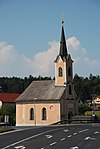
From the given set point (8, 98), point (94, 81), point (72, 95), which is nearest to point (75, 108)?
point (72, 95)

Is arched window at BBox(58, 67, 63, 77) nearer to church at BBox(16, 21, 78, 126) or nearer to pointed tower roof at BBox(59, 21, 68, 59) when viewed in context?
church at BBox(16, 21, 78, 126)

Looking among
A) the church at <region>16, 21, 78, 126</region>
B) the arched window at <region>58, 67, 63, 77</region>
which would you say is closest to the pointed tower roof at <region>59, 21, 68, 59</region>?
the church at <region>16, 21, 78, 126</region>

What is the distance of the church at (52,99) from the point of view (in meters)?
72.2

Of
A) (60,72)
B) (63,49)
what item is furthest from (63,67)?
(63,49)

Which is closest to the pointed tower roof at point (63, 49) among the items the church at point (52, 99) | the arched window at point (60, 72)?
the church at point (52, 99)

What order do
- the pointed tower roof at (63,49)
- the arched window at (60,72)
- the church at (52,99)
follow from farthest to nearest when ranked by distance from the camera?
the arched window at (60,72) < the pointed tower roof at (63,49) < the church at (52,99)

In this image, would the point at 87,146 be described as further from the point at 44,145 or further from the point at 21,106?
the point at 21,106

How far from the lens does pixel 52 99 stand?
7200 centimetres

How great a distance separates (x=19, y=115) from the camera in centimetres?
7538

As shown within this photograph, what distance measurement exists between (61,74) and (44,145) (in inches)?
2018

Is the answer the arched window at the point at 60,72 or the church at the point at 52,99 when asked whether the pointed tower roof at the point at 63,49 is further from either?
the arched window at the point at 60,72

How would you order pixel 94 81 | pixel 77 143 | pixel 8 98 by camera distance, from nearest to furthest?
1. pixel 77 143
2. pixel 8 98
3. pixel 94 81

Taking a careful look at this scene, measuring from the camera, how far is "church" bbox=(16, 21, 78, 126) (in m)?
72.2

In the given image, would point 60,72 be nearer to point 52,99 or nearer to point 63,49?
point 63,49
